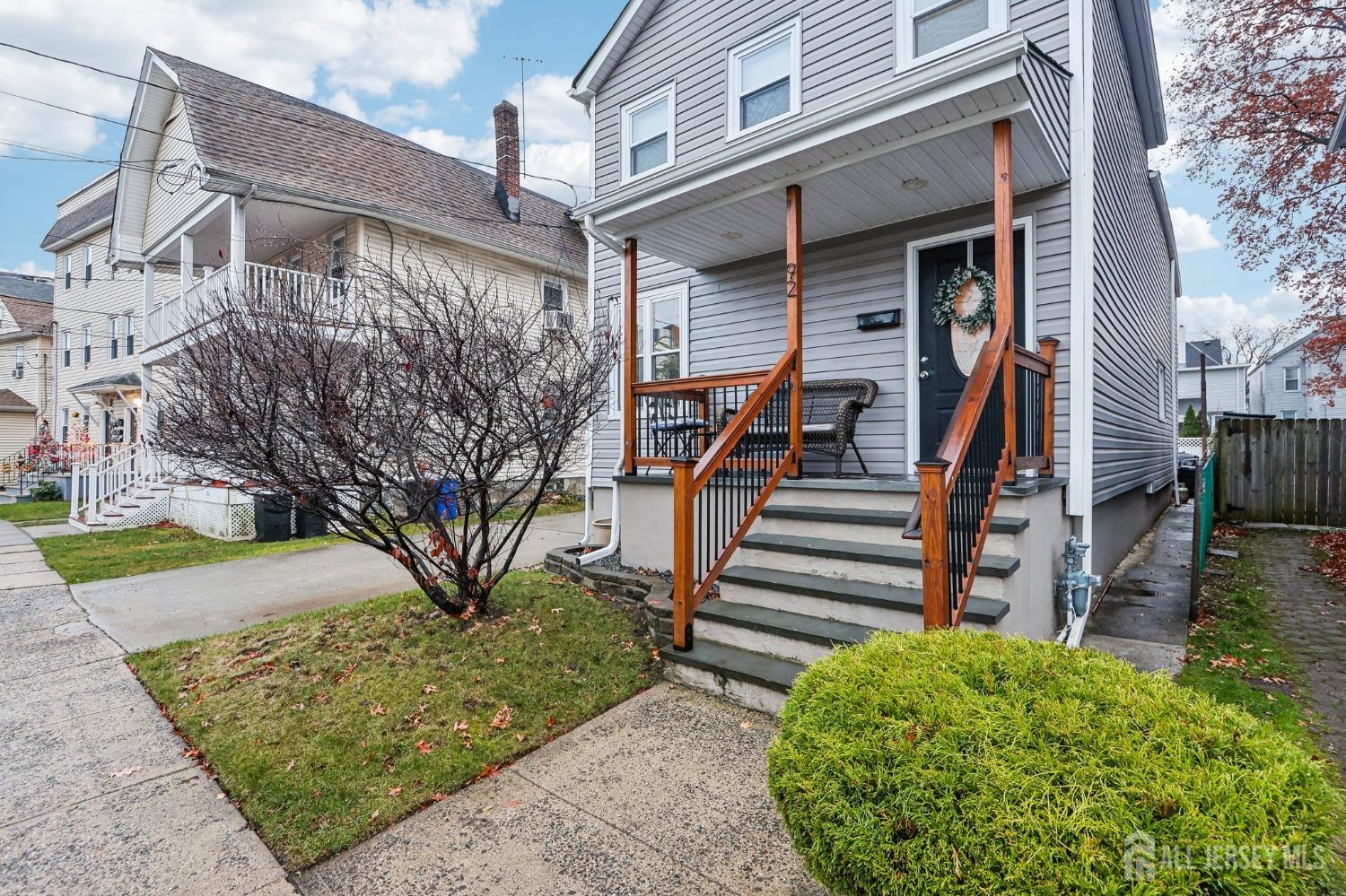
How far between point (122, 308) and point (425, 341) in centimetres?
1955

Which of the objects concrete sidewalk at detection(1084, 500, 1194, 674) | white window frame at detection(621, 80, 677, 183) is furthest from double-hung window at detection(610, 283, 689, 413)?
concrete sidewalk at detection(1084, 500, 1194, 674)

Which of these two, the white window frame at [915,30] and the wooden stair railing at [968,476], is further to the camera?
the white window frame at [915,30]

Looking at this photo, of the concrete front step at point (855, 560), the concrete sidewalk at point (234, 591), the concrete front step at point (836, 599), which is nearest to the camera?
the concrete front step at point (836, 599)

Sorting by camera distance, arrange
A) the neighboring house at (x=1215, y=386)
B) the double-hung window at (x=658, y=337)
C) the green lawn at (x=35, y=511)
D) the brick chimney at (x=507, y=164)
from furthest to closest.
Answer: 1. the neighboring house at (x=1215, y=386)
2. the brick chimney at (x=507, y=164)
3. the green lawn at (x=35, y=511)
4. the double-hung window at (x=658, y=337)

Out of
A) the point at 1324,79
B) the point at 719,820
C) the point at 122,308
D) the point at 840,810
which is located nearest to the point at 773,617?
the point at 719,820

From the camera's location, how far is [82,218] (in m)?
18.8

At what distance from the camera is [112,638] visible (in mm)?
4703

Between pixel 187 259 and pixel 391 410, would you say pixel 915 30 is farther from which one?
pixel 187 259

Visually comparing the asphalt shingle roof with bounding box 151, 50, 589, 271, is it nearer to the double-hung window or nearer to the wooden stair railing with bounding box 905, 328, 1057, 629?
the double-hung window

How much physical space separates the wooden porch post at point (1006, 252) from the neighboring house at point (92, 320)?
1901 cm

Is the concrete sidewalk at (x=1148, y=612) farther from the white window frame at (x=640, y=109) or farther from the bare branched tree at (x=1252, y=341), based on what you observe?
the bare branched tree at (x=1252, y=341)

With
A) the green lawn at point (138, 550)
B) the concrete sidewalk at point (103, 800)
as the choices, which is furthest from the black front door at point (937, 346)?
the green lawn at point (138, 550)

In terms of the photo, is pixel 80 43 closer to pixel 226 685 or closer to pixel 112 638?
pixel 112 638
